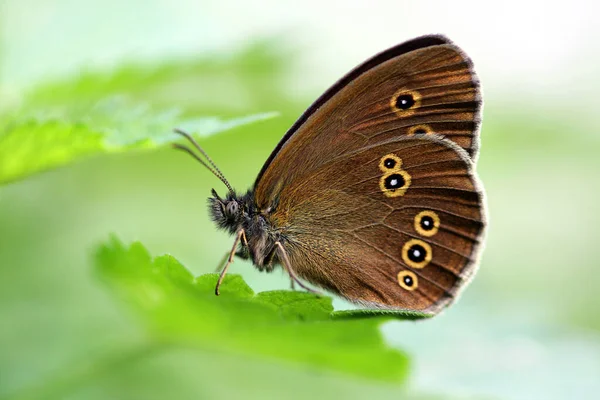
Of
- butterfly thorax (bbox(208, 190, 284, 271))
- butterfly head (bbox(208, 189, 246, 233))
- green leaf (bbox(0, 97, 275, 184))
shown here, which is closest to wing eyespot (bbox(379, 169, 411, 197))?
butterfly thorax (bbox(208, 190, 284, 271))

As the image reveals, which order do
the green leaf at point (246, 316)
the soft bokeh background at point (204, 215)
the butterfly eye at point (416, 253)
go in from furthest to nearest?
the butterfly eye at point (416, 253) → the soft bokeh background at point (204, 215) → the green leaf at point (246, 316)

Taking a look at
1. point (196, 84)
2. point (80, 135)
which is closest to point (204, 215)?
point (196, 84)

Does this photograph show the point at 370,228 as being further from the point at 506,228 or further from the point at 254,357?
the point at 506,228

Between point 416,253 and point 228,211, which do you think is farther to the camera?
point 228,211

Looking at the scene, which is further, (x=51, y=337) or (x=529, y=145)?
(x=529, y=145)

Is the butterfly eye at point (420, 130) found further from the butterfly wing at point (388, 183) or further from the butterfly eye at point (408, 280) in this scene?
the butterfly eye at point (408, 280)

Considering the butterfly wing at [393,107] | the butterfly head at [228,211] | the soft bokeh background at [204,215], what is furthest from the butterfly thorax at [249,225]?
the soft bokeh background at [204,215]

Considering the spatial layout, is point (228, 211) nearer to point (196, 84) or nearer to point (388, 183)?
point (388, 183)

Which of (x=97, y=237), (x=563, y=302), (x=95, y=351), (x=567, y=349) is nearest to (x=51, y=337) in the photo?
(x=95, y=351)
